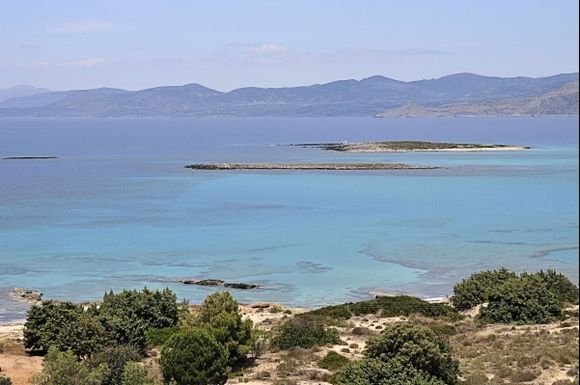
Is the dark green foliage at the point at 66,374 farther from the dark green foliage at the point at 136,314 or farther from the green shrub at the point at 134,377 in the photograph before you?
the dark green foliage at the point at 136,314

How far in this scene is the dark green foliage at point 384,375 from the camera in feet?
58.1

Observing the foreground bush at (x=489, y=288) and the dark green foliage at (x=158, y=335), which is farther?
the foreground bush at (x=489, y=288)

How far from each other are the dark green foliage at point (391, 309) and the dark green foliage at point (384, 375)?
1084cm

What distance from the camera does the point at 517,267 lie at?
1759 inches

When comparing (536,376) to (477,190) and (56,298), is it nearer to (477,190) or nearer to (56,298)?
(56,298)

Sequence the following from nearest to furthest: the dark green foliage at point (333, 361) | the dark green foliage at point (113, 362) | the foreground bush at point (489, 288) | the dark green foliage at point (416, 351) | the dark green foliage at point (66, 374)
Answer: the dark green foliage at point (66, 374) → the dark green foliage at point (416, 351) → the dark green foliage at point (113, 362) → the dark green foliage at point (333, 361) → the foreground bush at point (489, 288)

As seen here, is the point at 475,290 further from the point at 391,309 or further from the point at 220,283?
the point at 220,283

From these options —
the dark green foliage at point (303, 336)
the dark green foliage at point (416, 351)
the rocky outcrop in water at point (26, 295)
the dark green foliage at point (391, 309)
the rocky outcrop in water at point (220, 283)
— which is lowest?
the rocky outcrop in water at point (220, 283)

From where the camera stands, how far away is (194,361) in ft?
62.8

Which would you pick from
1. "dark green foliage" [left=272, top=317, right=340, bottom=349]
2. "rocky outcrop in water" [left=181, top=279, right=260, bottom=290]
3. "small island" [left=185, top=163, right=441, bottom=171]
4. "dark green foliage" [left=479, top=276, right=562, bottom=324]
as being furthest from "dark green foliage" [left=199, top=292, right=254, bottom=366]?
"small island" [left=185, top=163, right=441, bottom=171]

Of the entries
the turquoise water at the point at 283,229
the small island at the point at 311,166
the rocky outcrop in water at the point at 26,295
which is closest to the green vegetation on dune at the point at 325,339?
the turquoise water at the point at 283,229

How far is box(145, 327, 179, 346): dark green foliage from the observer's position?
25.2 meters

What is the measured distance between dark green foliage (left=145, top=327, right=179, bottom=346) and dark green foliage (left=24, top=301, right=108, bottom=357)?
1.76 metres

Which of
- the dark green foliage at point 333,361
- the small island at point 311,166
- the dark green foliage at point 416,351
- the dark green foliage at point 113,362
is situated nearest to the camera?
the dark green foliage at point 416,351
